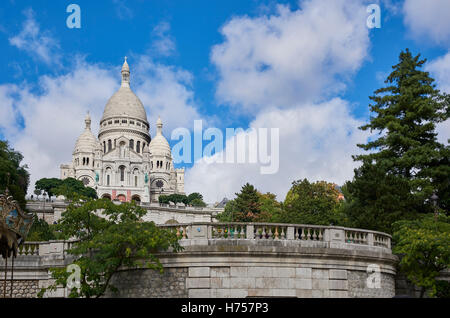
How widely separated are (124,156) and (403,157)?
110119 millimetres

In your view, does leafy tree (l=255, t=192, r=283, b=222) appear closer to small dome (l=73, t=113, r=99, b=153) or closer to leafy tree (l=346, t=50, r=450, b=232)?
leafy tree (l=346, t=50, r=450, b=232)

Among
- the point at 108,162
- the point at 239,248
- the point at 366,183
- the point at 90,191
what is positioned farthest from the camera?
the point at 108,162

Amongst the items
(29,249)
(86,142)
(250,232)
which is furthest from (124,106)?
(250,232)

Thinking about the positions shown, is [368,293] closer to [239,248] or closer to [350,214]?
[239,248]

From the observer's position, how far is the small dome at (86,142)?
151 m

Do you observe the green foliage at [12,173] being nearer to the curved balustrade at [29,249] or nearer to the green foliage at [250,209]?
the curved balustrade at [29,249]

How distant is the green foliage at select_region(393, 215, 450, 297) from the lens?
22666mm

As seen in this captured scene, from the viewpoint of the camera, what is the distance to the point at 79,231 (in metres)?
23.7

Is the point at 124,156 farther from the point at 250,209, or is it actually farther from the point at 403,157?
the point at 403,157

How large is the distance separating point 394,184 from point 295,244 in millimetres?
15969

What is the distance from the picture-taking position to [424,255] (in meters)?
23.3

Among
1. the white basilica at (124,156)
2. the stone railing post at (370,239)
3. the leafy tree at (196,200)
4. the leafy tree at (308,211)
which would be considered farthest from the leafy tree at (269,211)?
the white basilica at (124,156)

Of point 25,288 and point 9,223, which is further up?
point 9,223
